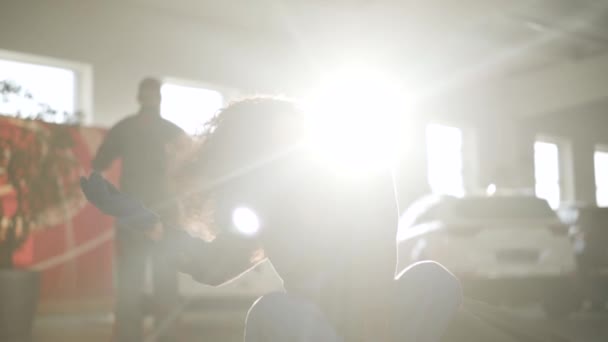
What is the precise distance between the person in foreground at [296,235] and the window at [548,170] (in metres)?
18.5

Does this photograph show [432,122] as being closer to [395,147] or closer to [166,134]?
[395,147]

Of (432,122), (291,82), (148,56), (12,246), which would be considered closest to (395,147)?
(432,122)

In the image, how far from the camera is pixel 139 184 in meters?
5.08

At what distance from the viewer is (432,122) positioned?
1759 cm

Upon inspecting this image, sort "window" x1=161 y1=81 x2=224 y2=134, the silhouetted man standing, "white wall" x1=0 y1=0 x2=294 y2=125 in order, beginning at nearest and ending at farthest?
1. the silhouetted man standing
2. "white wall" x1=0 y1=0 x2=294 y2=125
3. "window" x1=161 y1=81 x2=224 y2=134

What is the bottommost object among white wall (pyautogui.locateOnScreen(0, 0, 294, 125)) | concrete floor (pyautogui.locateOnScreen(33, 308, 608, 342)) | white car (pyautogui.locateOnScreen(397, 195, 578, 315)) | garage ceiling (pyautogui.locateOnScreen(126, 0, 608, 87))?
concrete floor (pyautogui.locateOnScreen(33, 308, 608, 342))

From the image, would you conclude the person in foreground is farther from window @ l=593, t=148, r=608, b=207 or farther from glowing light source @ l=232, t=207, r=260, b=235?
window @ l=593, t=148, r=608, b=207

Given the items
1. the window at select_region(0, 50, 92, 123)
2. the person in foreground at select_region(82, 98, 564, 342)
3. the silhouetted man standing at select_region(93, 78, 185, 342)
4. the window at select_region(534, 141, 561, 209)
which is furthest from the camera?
the window at select_region(534, 141, 561, 209)

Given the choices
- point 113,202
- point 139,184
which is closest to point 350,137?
point 113,202

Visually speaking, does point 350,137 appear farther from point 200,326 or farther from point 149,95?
point 200,326

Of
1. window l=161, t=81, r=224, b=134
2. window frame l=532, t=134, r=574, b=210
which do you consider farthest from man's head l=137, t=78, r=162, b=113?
window frame l=532, t=134, r=574, b=210

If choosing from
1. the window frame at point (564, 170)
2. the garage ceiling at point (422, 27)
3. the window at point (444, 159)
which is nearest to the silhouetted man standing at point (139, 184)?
the garage ceiling at point (422, 27)

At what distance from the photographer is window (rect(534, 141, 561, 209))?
1986cm

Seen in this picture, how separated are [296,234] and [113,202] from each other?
0.47 meters
